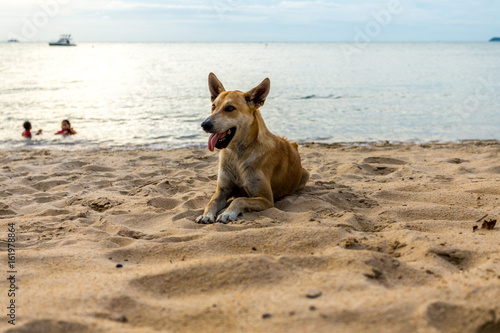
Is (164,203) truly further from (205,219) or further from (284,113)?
Answer: (284,113)

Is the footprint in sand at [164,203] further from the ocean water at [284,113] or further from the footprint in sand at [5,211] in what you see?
the ocean water at [284,113]

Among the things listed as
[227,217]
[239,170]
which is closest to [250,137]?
[239,170]

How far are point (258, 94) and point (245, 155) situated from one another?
88cm

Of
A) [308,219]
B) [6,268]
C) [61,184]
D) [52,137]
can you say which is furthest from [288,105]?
[6,268]

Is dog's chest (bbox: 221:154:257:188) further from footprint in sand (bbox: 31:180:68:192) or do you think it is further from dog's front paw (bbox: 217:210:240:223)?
footprint in sand (bbox: 31:180:68:192)

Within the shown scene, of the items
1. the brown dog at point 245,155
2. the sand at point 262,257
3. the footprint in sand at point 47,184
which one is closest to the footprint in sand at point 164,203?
the sand at point 262,257

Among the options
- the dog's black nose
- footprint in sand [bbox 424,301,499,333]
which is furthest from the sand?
the dog's black nose

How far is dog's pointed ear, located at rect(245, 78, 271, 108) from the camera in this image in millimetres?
5707

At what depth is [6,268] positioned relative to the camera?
12.3 feet

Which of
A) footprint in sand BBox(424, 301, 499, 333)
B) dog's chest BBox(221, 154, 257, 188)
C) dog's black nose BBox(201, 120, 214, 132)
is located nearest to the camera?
footprint in sand BBox(424, 301, 499, 333)

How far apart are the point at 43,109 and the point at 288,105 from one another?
13.4 meters

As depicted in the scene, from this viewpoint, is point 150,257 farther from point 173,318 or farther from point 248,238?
point 173,318

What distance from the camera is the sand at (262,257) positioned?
2.64 meters

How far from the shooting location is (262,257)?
137 inches
